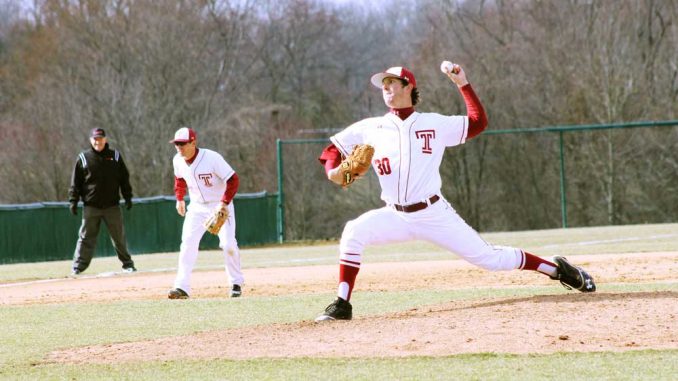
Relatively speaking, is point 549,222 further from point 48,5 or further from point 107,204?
point 48,5

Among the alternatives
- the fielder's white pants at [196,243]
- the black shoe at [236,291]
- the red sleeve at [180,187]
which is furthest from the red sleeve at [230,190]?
the black shoe at [236,291]

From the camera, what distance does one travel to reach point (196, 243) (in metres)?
9.95

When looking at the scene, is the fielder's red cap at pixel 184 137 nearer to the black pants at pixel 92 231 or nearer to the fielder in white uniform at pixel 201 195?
the fielder in white uniform at pixel 201 195

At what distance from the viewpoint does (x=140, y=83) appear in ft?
115

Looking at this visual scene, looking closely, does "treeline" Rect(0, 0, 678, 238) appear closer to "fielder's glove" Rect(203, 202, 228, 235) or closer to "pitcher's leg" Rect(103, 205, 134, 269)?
"pitcher's leg" Rect(103, 205, 134, 269)

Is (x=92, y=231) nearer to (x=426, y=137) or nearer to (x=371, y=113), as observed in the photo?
(x=426, y=137)

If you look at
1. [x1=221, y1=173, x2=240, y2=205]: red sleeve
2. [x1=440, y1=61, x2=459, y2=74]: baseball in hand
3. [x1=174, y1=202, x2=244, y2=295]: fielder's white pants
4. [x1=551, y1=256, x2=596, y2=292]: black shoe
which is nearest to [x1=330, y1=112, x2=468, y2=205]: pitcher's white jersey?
[x1=440, y1=61, x2=459, y2=74]: baseball in hand

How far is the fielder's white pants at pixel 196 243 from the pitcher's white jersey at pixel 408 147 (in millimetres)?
3051

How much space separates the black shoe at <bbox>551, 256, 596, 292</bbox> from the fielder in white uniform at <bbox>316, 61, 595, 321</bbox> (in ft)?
2.05

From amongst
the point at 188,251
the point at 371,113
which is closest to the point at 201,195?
the point at 188,251

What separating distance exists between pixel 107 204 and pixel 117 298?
Result: 3736mm

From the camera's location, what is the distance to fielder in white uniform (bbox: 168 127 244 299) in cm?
995

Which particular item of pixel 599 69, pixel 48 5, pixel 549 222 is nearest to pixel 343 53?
pixel 48 5

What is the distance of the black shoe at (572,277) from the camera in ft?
25.6
